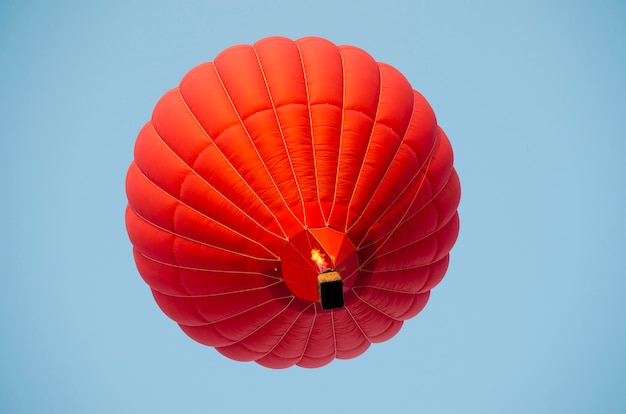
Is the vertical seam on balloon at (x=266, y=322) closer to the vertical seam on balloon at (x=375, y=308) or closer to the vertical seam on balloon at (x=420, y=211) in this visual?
the vertical seam on balloon at (x=375, y=308)

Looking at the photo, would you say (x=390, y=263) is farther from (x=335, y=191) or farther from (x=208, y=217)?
(x=208, y=217)

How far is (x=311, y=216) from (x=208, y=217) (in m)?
Answer: 1.44

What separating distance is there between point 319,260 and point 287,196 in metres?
0.97

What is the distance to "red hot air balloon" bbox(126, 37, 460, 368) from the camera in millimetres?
12758

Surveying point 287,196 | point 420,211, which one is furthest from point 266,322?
point 420,211

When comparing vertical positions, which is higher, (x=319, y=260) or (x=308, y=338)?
(x=319, y=260)

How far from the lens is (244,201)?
12797 millimetres

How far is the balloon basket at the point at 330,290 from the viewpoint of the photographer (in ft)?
39.1

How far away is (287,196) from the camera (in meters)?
12.7

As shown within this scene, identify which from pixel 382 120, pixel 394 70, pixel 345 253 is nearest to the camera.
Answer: pixel 345 253

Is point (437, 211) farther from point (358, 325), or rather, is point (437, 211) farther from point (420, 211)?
point (358, 325)

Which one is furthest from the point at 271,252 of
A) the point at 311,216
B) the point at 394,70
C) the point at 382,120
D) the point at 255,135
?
the point at 394,70

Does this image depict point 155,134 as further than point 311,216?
Yes

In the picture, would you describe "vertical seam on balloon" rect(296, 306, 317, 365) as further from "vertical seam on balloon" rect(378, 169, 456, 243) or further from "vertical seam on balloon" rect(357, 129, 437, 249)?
"vertical seam on balloon" rect(378, 169, 456, 243)
